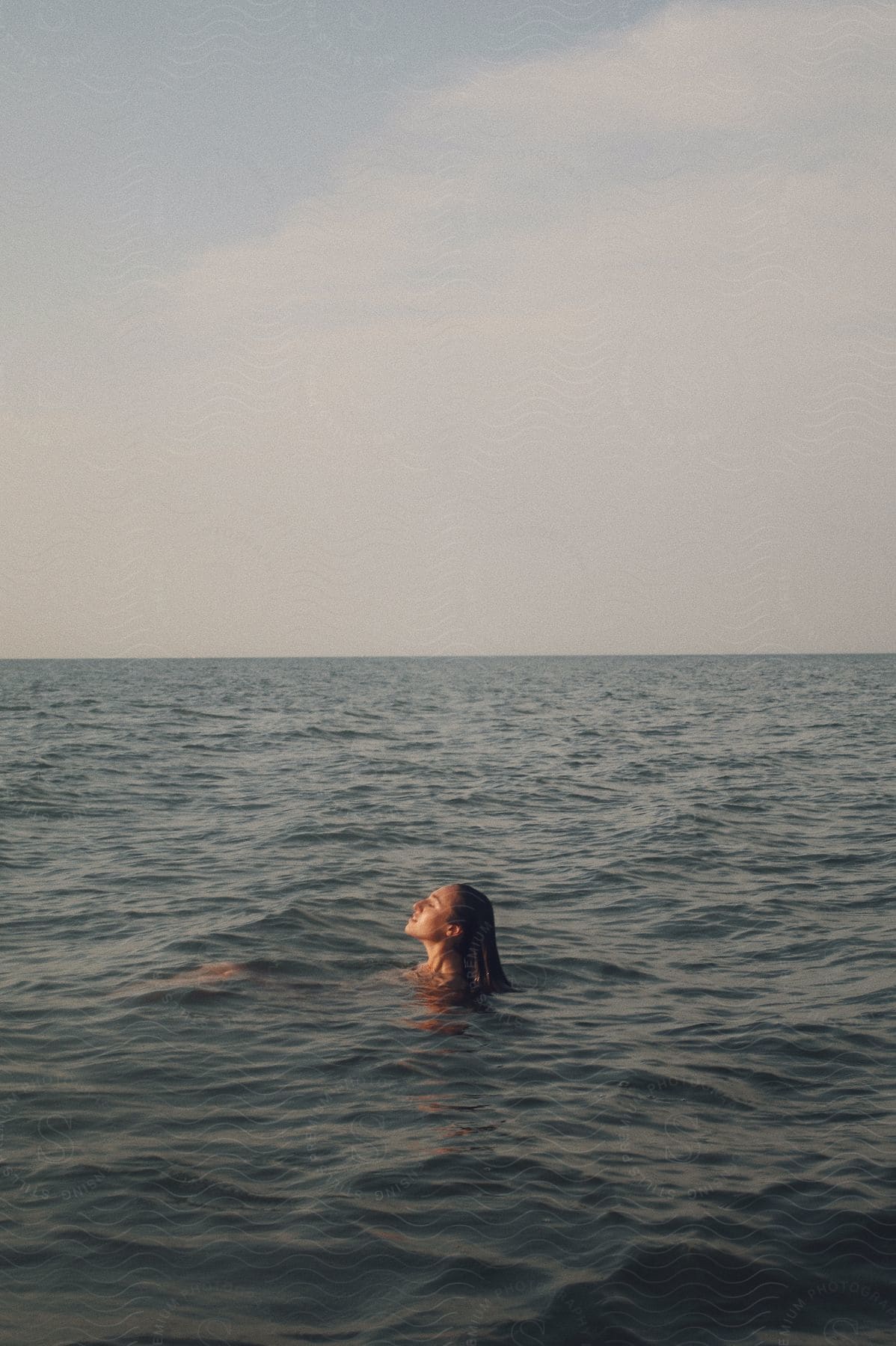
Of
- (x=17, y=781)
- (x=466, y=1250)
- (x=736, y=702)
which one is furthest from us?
(x=736, y=702)

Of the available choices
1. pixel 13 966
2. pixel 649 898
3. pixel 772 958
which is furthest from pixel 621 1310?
pixel 649 898

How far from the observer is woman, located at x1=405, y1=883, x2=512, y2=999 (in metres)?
8.56

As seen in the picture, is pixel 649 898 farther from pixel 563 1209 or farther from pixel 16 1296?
pixel 16 1296

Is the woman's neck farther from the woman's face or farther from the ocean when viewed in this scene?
the ocean

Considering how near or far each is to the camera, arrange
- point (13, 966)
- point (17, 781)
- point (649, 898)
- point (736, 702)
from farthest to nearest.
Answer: point (736, 702), point (17, 781), point (649, 898), point (13, 966)

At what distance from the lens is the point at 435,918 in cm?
866

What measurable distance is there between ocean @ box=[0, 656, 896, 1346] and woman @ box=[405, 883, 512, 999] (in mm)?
228

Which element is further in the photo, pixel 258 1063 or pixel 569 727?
pixel 569 727

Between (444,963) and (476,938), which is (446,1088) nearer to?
(476,938)

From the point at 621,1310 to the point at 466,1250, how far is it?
32.5 inches

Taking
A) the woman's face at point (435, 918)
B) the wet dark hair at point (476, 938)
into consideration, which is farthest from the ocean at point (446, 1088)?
the woman's face at point (435, 918)

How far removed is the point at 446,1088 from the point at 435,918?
6.12 ft

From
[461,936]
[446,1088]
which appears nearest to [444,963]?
[461,936]

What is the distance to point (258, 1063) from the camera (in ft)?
24.0
